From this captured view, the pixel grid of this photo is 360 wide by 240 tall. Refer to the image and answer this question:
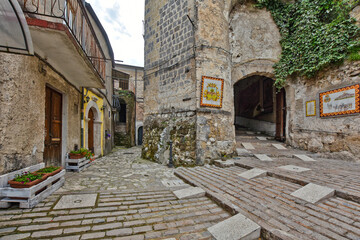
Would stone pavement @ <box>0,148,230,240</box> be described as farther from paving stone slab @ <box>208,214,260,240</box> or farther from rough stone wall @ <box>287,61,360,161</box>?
rough stone wall @ <box>287,61,360,161</box>

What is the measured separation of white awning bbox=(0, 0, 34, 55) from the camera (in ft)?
6.52

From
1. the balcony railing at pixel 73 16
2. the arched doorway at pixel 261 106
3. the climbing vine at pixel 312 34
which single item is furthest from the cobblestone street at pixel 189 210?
the arched doorway at pixel 261 106

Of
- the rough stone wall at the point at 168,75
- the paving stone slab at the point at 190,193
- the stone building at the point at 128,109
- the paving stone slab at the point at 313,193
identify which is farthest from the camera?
the stone building at the point at 128,109

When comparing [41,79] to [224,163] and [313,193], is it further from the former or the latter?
[313,193]

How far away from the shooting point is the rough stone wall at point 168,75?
17.8ft

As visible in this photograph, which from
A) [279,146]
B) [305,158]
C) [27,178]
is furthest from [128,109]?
[305,158]

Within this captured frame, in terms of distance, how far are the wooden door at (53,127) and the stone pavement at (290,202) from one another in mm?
3419

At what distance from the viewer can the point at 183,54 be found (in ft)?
18.6

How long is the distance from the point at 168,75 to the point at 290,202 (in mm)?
5180

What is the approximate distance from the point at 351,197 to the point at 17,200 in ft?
15.6

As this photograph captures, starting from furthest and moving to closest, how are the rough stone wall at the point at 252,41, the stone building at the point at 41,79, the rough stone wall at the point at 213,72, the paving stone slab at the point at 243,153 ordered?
1. the rough stone wall at the point at 252,41
2. the paving stone slab at the point at 243,153
3. the rough stone wall at the point at 213,72
4. the stone building at the point at 41,79

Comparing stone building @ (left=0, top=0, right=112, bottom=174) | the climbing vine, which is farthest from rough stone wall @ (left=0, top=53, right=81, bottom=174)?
the climbing vine

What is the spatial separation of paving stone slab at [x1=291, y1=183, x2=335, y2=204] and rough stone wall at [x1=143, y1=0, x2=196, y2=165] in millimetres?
2892

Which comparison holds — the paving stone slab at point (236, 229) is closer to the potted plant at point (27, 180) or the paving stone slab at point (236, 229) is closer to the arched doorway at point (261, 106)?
the potted plant at point (27, 180)
